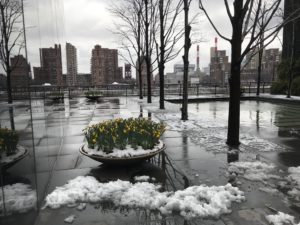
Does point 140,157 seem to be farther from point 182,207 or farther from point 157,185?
point 182,207

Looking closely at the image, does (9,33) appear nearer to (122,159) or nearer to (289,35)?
(122,159)

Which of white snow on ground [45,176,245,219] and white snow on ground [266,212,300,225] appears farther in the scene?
white snow on ground [45,176,245,219]

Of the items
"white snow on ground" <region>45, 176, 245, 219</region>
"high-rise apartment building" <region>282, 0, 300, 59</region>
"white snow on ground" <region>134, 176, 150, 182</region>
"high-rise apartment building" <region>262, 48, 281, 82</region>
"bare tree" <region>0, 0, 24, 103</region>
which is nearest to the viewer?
"bare tree" <region>0, 0, 24, 103</region>

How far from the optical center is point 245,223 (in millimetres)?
3461

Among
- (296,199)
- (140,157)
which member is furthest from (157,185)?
(296,199)

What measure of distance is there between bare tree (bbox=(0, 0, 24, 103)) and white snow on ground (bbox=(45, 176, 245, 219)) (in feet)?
6.16

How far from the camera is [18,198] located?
9.75 feet

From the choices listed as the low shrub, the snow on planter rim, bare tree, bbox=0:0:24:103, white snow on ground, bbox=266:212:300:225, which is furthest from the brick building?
white snow on ground, bbox=266:212:300:225

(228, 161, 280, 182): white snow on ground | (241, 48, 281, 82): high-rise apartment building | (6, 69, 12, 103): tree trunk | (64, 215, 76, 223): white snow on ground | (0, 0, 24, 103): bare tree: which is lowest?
(64, 215, 76, 223): white snow on ground

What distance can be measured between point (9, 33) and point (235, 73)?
18.9ft

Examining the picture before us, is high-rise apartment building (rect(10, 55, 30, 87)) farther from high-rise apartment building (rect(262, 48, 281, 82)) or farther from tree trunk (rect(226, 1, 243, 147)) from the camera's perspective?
high-rise apartment building (rect(262, 48, 281, 82))

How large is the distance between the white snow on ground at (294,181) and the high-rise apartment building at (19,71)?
14.2 feet

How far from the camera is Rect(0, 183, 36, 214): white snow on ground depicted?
2.71 meters

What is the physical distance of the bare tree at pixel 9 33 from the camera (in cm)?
286
